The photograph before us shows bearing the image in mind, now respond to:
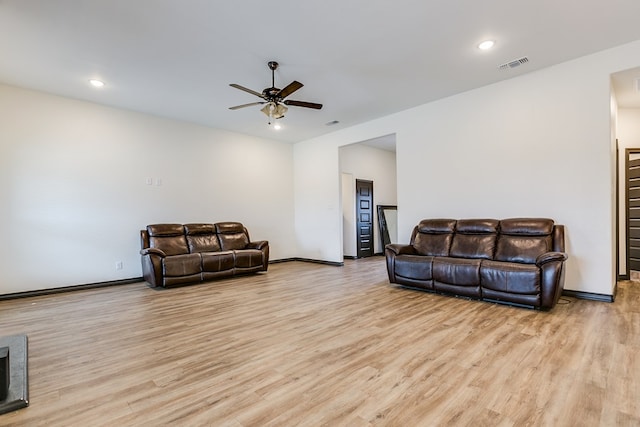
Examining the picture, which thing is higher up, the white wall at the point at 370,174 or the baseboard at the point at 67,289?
the white wall at the point at 370,174

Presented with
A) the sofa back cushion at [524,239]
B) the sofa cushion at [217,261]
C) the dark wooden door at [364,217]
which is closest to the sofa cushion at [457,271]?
the sofa back cushion at [524,239]

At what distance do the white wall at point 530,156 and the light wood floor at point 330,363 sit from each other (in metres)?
0.89

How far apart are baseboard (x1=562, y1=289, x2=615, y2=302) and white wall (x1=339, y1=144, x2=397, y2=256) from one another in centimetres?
454

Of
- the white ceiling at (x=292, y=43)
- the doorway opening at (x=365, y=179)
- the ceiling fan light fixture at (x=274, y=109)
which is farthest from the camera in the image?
Answer: the doorway opening at (x=365, y=179)

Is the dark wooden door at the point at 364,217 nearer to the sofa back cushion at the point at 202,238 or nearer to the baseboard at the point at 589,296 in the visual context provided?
the sofa back cushion at the point at 202,238

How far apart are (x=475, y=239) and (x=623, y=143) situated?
306 cm

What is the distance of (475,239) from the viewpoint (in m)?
4.27

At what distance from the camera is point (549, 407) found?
5.45 feet

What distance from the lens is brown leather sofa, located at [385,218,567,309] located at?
3277 millimetres

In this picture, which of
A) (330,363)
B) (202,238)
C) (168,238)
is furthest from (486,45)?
(168,238)

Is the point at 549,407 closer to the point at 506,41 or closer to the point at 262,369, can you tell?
the point at 262,369

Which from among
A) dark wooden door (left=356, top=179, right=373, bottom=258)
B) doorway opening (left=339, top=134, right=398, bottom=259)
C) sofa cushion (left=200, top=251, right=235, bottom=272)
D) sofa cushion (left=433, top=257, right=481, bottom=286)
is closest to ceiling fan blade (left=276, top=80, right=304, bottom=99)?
sofa cushion (left=433, top=257, right=481, bottom=286)

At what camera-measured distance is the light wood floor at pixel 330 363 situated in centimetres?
164

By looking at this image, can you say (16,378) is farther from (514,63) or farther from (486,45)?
(514,63)
